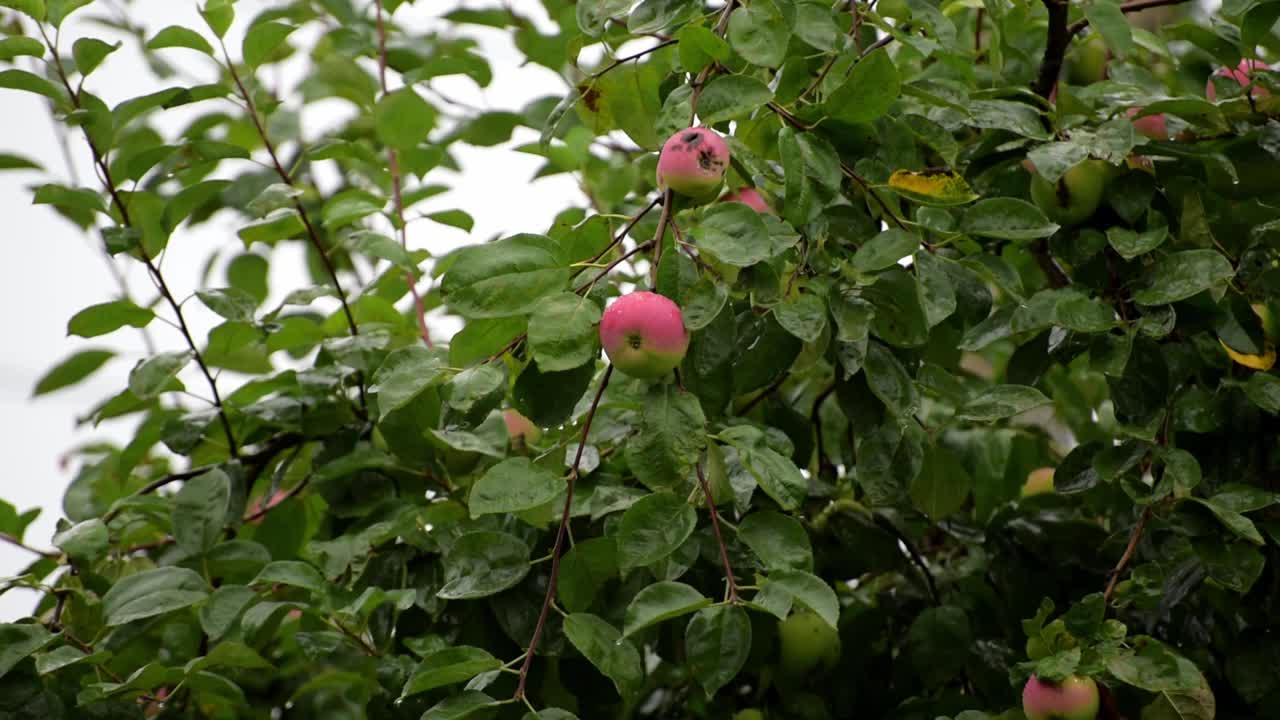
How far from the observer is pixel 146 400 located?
1.07m

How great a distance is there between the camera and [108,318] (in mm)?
998

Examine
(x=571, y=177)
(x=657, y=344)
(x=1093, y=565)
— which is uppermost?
(x=657, y=344)

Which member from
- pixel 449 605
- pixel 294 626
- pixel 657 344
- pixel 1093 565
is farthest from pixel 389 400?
pixel 1093 565

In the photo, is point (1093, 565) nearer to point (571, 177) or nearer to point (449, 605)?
point (449, 605)

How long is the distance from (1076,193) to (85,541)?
72cm

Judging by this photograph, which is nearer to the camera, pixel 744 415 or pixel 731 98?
pixel 731 98

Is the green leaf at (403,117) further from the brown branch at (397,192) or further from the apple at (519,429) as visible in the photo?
the apple at (519,429)

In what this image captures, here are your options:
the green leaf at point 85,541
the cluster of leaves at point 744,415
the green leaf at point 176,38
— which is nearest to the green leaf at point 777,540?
the cluster of leaves at point 744,415

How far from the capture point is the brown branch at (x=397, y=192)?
1113 millimetres

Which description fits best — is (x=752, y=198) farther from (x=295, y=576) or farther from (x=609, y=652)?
(x=295, y=576)

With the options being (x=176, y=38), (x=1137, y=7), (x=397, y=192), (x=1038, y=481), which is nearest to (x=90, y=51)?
(x=176, y=38)

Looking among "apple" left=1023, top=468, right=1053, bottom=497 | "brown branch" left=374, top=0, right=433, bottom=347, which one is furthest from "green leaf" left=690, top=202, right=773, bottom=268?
"apple" left=1023, top=468, right=1053, bottom=497

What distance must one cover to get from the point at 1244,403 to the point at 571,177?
672 millimetres

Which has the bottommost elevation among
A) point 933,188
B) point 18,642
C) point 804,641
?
point 804,641
